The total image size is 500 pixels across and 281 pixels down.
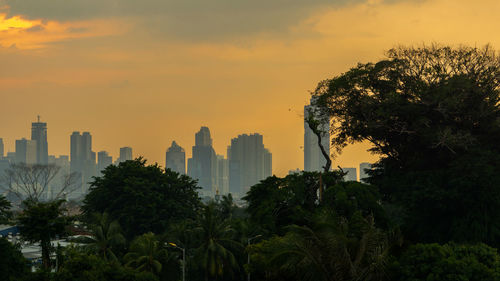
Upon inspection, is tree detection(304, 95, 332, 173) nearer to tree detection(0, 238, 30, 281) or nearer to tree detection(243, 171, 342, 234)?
tree detection(243, 171, 342, 234)

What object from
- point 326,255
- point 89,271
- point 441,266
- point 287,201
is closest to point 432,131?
point 287,201

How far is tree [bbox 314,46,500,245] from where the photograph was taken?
185ft

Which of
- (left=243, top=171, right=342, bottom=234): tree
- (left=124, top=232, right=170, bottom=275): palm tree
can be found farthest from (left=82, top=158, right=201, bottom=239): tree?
(left=243, top=171, right=342, bottom=234): tree

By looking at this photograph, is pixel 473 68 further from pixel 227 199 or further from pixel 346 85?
pixel 227 199

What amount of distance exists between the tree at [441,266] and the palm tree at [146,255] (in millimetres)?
29316

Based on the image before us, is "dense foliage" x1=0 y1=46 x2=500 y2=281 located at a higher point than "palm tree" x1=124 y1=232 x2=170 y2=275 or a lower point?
higher

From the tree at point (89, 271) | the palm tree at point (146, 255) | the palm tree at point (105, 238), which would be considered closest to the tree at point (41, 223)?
the palm tree at point (146, 255)

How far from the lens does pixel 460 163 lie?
57469mm

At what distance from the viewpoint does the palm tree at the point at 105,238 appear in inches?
2680

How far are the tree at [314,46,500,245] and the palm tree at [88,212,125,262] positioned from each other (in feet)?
78.4

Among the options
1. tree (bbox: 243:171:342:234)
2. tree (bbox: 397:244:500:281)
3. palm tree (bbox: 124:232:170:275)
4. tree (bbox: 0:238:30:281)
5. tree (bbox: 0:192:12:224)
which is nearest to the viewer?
tree (bbox: 397:244:500:281)

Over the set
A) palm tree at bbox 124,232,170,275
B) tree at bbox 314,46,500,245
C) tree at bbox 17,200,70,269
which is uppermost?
tree at bbox 314,46,500,245

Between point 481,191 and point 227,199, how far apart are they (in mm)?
59062

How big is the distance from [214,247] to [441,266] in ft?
90.3
